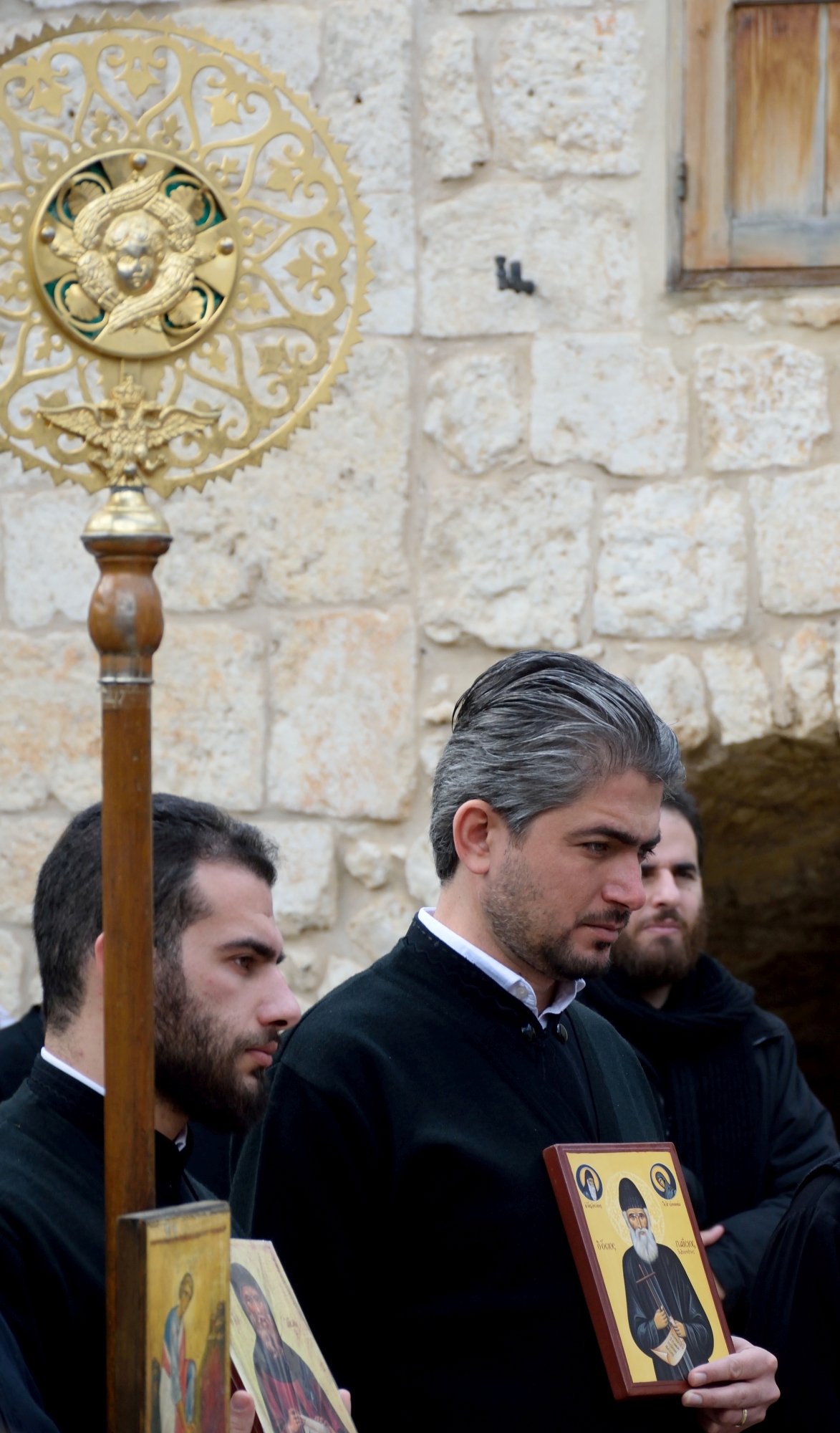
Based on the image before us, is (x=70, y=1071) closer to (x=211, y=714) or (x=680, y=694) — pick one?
Result: (x=211, y=714)

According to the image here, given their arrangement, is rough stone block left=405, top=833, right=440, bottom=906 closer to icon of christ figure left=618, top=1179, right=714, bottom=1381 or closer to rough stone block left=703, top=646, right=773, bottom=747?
rough stone block left=703, top=646, right=773, bottom=747

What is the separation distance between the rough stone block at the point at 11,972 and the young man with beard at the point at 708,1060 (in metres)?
1.38

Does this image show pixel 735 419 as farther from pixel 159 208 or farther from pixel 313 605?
pixel 159 208

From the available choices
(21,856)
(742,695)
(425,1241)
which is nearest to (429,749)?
(742,695)

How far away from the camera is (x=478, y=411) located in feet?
12.5

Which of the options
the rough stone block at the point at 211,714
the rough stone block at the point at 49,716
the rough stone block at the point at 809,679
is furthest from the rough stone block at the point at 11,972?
the rough stone block at the point at 809,679

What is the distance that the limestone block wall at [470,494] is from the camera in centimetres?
374

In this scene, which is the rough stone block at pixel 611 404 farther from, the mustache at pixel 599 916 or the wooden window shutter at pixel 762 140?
the mustache at pixel 599 916

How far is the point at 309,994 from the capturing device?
385cm

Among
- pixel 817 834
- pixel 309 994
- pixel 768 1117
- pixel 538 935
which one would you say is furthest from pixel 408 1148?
pixel 817 834

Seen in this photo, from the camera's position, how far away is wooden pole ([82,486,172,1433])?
1.45 meters

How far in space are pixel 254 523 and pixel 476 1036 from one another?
82.8 inches

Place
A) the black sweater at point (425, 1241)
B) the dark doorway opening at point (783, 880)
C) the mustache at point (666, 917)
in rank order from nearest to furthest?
1. the black sweater at point (425, 1241)
2. the mustache at point (666, 917)
3. the dark doorway opening at point (783, 880)

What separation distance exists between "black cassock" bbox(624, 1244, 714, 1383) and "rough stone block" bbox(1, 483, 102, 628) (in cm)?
245
